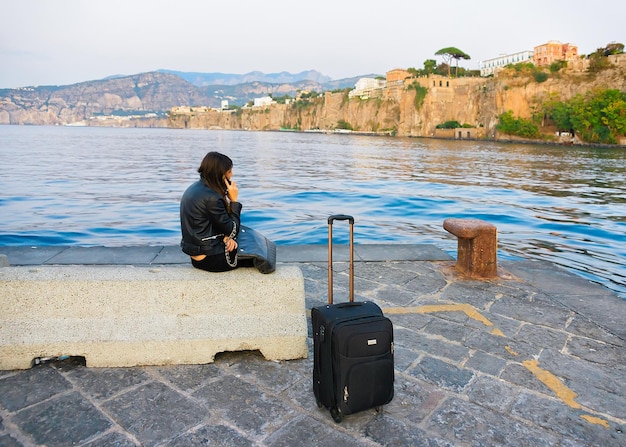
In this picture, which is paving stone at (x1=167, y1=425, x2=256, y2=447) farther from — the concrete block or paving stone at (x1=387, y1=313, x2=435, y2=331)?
paving stone at (x1=387, y1=313, x2=435, y2=331)

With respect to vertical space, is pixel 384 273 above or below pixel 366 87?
below

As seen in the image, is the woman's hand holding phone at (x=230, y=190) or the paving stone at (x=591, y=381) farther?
the woman's hand holding phone at (x=230, y=190)

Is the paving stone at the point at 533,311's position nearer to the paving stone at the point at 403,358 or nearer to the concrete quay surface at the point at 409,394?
the concrete quay surface at the point at 409,394

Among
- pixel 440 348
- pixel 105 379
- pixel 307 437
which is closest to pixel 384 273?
pixel 440 348

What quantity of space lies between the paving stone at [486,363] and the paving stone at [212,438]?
1.86 metres

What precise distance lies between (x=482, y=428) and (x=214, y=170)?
8.47 ft

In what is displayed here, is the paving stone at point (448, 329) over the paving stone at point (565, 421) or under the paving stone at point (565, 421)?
over

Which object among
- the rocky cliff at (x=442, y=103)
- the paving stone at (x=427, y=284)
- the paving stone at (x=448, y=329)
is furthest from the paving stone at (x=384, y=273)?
the rocky cliff at (x=442, y=103)

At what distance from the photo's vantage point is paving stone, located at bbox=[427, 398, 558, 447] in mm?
2791

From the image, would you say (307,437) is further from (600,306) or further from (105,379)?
(600,306)

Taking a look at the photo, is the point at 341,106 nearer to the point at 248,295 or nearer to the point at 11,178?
the point at 11,178

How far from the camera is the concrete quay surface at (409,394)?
2807 mm

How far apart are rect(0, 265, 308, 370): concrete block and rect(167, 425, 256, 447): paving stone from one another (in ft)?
2.82

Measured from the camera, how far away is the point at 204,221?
3.81 m
